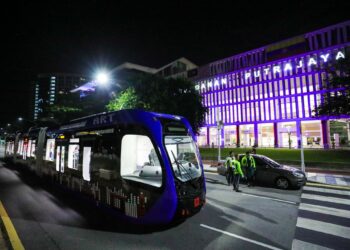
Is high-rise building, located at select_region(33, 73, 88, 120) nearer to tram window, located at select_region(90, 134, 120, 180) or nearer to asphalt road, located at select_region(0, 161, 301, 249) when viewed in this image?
asphalt road, located at select_region(0, 161, 301, 249)

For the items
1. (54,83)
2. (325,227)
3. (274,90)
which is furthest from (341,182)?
(54,83)

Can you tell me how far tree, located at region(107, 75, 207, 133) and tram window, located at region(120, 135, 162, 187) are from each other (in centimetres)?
1765

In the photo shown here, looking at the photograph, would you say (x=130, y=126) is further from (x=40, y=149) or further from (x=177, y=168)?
(x=40, y=149)

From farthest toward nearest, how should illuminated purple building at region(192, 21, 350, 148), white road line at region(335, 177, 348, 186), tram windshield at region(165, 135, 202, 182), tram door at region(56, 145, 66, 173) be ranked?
1. illuminated purple building at region(192, 21, 350, 148)
2. white road line at region(335, 177, 348, 186)
3. tram door at region(56, 145, 66, 173)
4. tram windshield at region(165, 135, 202, 182)

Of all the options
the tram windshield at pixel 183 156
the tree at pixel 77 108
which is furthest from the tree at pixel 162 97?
the tram windshield at pixel 183 156

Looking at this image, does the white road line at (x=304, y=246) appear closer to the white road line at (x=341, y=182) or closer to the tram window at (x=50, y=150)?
the white road line at (x=341, y=182)

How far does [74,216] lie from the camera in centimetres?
730

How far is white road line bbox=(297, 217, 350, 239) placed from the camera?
595cm

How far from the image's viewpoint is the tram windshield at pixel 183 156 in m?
5.88

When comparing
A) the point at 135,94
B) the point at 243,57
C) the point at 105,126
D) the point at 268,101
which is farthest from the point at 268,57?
the point at 105,126

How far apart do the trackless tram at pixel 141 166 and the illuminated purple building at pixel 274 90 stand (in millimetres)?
38282

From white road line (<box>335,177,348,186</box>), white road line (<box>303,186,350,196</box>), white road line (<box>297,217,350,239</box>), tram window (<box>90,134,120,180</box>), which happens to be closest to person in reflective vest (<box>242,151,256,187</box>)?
white road line (<box>303,186,350,196</box>)

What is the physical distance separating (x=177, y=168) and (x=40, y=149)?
996cm

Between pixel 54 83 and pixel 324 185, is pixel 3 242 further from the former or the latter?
pixel 54 83
